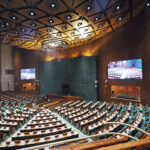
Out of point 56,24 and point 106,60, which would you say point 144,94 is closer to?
point 106,60

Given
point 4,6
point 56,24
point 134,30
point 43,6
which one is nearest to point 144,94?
point 134,30

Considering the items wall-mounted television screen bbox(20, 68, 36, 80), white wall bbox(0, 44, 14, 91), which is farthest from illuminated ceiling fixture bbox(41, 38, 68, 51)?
white wall bbox(0, 44, 14, 91)

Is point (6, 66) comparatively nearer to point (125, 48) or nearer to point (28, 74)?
point (28, 74)

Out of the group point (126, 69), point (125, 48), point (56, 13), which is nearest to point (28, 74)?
point (56, 13)

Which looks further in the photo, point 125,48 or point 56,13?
point 125,48

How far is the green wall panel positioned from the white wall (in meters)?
8.64

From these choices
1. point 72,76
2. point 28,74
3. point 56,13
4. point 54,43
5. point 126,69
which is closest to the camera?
point 56,13

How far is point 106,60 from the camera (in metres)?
14.5

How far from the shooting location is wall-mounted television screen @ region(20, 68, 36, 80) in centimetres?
2138

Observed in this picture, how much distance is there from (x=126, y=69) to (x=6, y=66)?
24027mm

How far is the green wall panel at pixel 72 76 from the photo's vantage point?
1538 centimetres

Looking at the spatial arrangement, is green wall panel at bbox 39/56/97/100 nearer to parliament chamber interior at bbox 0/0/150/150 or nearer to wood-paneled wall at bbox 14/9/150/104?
parliament chamber interior at bbox 0/0/150/150

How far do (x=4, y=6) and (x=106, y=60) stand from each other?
1227 cm

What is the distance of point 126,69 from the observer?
40.3ft
